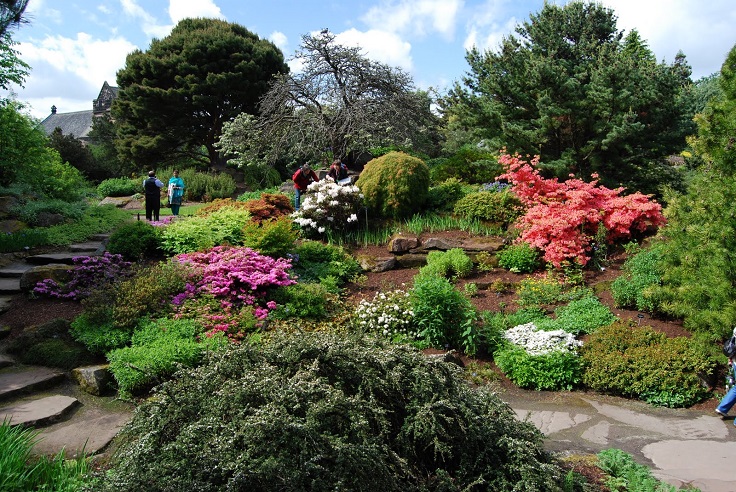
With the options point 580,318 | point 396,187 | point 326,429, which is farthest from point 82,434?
point 396,187

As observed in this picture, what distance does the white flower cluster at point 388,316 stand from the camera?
6.99 meters

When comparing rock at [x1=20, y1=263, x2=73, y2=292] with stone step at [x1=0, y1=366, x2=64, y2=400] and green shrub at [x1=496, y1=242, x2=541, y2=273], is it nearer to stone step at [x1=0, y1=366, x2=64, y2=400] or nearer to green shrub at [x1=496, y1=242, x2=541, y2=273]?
stone step at [x1=0, y1=366, x2=64, y2=400]

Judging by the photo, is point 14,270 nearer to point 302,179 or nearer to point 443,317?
point 302,179

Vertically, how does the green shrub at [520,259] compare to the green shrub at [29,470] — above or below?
above

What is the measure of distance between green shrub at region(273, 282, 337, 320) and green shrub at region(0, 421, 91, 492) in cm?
341

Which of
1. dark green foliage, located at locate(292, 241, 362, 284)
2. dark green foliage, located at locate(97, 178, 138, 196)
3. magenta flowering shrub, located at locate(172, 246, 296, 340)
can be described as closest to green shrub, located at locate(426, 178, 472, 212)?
dark green foliage, located at locate(292, 241, 362, 284)

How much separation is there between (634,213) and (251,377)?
8.40 meters

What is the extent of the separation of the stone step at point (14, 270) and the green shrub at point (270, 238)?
368 cm

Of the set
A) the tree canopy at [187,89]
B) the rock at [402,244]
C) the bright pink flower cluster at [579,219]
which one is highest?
the tree canopy at [187,89]

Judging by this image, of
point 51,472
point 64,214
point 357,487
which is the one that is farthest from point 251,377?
point 64,214

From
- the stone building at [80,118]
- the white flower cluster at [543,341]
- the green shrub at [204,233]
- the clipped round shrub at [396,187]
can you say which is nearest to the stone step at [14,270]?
the green shrub at [204,233]

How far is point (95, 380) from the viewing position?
206 inches

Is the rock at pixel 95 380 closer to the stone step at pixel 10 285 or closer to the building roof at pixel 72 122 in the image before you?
the stone step at pixel 10 285

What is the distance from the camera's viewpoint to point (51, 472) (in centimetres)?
338
